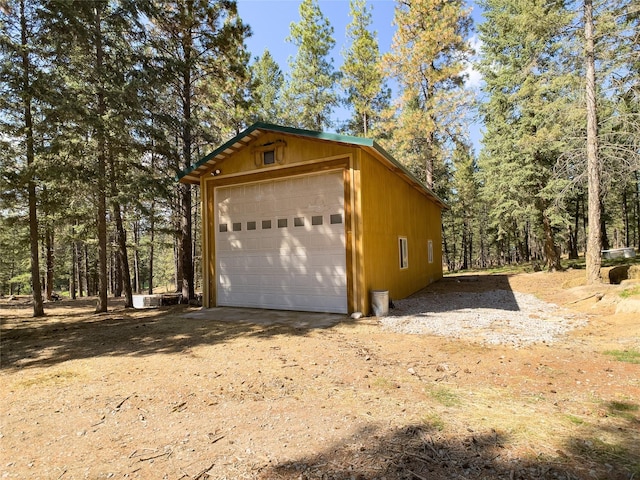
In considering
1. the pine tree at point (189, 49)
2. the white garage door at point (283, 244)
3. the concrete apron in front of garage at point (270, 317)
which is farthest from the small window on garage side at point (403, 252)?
the pine tree at point (189, 49)

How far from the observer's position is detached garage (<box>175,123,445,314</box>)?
26.6 ft

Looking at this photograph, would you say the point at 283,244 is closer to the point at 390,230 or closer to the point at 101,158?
the point at 390,230

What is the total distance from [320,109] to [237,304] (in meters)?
13.3

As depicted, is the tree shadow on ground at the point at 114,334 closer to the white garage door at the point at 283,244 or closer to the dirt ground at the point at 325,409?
the dirt ground at the point at 325,409

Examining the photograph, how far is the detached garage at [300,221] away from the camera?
811 centimetres

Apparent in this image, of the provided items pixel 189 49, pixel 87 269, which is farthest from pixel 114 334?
pixel 87 269

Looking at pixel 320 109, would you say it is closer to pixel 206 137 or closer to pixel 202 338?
pixel 206 137

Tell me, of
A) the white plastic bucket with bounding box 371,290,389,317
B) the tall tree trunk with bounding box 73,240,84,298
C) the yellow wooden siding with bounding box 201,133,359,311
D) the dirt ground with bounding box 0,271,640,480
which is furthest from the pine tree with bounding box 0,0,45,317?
the tall tree trunk with bounding box 73,240,84,298

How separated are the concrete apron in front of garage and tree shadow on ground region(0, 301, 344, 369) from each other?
0.09 m

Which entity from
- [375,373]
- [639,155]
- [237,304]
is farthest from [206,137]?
[639,155]

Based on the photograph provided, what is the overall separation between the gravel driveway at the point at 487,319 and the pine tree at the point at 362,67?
1315 cm

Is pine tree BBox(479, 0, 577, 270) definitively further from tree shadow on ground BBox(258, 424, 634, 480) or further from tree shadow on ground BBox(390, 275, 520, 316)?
tree shadow on ground BBox(258, 424, 634, 480)

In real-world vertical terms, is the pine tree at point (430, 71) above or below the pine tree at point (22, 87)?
above

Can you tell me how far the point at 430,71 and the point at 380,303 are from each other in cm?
1363
